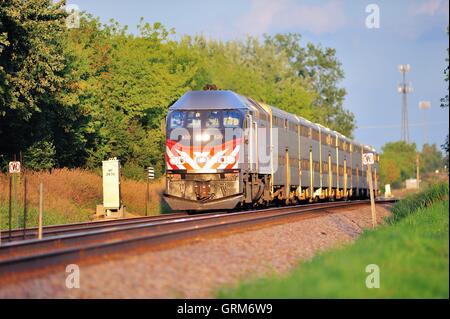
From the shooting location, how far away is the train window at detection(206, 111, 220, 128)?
86.4ft

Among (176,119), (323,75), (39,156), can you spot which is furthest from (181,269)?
(323,75)

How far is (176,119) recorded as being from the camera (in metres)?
26.9

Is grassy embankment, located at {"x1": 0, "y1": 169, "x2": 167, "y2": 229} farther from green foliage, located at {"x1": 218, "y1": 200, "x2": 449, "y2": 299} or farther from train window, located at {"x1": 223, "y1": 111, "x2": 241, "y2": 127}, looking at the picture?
green foliage, located at {"x1": 218, "y1": 200, "x2": 449, "y2": 299}

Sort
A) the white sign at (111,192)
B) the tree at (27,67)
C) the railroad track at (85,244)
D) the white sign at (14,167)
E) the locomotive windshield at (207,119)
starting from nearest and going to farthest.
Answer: the railroad track at (85,244) → the white sign at (14,167) → the locomotive windshield at (207,119) → the tree at (27,67) → the white sign at (111,192)

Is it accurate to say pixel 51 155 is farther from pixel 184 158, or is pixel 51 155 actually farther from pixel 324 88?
pixel 324 88

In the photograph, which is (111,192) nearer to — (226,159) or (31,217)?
(31,217)

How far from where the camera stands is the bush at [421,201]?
22.5 meters

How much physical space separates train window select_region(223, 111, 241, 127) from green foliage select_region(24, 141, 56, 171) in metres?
13.8

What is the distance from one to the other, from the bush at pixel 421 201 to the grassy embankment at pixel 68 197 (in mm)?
11102

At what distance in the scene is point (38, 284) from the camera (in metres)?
9.95

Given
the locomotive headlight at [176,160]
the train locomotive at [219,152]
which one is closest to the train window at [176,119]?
the train locomotive at [219,152]

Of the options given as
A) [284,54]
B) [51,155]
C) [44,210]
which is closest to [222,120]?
[44,210]

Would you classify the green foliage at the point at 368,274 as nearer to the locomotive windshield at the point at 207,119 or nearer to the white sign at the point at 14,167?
the white sign at the point at 14,167

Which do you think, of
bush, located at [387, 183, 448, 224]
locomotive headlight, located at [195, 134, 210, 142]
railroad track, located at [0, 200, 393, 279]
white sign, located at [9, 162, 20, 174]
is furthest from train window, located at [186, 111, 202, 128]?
bush, located at [387, 183, 448, 224]
